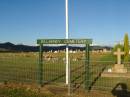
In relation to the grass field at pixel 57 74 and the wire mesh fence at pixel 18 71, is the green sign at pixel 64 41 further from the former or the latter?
the wire mesh fence at pixel 18 71

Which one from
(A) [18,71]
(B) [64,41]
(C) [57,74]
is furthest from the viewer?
(A) [18,71]

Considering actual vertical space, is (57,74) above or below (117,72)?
below

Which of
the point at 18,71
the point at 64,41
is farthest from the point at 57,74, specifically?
the point at 64,41

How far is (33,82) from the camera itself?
13883 mm

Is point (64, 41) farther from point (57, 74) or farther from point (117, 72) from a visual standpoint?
point (117, 72)

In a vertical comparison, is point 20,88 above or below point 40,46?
below

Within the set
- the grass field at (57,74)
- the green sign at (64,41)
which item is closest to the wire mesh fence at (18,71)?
the grass field at (57,74)

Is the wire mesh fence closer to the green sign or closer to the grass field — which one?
the grass field

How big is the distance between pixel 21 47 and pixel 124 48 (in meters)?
112

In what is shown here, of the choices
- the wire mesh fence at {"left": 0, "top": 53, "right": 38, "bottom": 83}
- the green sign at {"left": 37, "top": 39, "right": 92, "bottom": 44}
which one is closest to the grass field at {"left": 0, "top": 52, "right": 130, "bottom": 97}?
the wire mesh fence at {"left": 0, "top": 53, "right": 38, "bottom": 83}

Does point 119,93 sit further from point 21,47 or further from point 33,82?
point 21,47

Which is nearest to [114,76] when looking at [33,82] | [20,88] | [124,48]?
[33,82]

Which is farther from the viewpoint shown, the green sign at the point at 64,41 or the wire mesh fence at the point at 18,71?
the wire mesh fence at the point at 18,71

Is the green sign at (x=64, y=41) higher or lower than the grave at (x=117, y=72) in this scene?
higher
